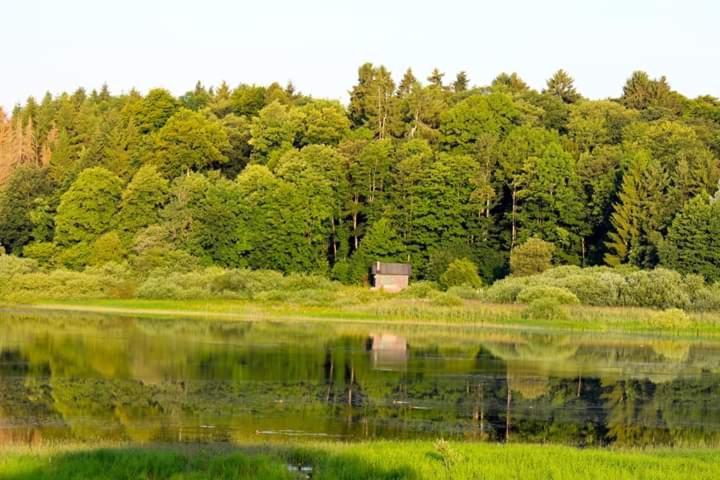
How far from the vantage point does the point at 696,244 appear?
69250mm

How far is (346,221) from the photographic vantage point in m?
91.0

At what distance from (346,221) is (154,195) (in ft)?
56.7

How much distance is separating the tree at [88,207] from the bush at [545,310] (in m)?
45.1

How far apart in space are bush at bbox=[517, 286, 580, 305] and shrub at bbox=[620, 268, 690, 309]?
3.77 metres

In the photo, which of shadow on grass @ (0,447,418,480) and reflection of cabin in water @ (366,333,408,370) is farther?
reflection of cabin in water @ (366,333,408,370)

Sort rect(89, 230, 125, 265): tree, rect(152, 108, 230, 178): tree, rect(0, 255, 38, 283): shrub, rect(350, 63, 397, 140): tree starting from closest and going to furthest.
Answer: rect(0, 255, 38, 283): shrub, rect(89, 230, 125, 265): tree, rect(152, 108, 230, 178): tree, rect(350, 63, 397, 140): tree

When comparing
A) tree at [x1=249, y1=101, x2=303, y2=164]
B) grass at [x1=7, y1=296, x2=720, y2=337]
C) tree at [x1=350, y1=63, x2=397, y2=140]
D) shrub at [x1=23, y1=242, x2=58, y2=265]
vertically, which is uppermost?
tree at [x1=350, y1=63, x2=397, y2=140]

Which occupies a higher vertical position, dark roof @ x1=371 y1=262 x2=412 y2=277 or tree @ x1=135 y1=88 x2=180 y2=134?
tree @ x1=135 y1=88 x2=180 y2=134

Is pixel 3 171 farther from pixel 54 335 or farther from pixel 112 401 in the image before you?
pixel 112 401

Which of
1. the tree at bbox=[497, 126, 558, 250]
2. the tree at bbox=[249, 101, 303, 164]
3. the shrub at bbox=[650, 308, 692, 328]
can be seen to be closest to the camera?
the shrub at bbox=[650, 308, 692, 328]

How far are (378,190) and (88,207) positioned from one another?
26.0m

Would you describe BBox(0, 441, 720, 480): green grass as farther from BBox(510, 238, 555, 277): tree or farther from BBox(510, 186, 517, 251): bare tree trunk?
BBox(510, 186, 517, 251): bare tree trunk

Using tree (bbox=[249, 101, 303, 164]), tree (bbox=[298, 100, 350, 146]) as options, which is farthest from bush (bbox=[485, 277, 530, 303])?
tree (bbox=[249, 101, 303, 164])

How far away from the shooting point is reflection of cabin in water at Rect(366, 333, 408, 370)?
37125mm
